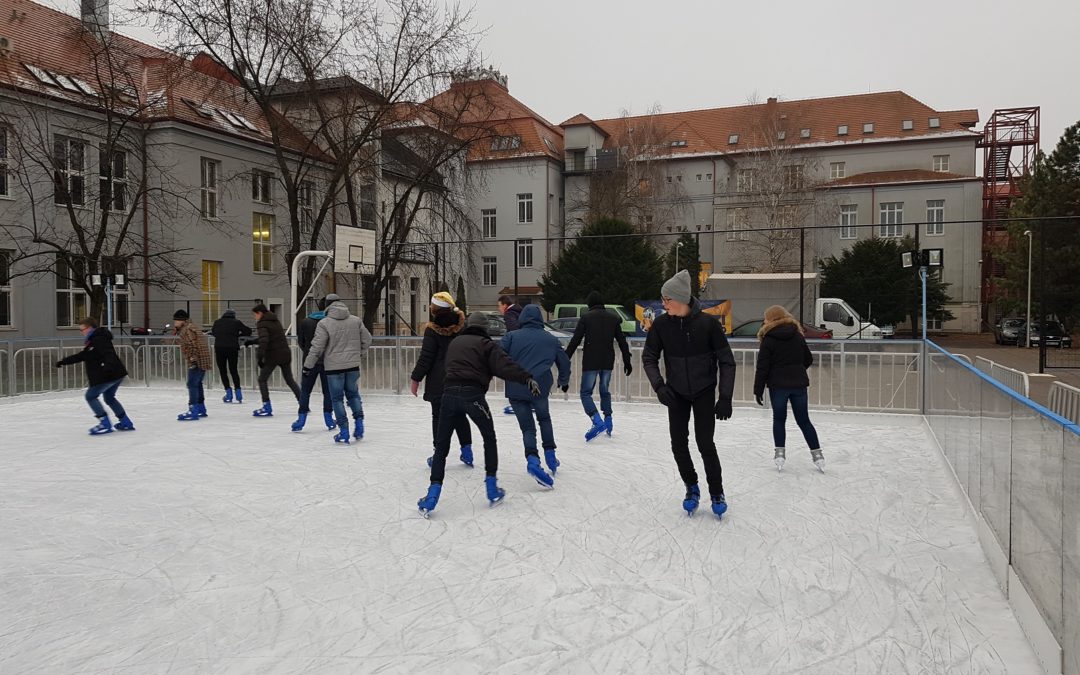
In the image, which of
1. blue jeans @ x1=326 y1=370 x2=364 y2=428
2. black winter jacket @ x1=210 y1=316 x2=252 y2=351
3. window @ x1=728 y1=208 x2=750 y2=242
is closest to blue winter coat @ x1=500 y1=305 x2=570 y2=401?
blue jeans @ x1=326 y1=370 x2=364 y2=428

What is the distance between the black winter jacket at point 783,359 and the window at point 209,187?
2357 cm

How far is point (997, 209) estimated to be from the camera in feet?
159

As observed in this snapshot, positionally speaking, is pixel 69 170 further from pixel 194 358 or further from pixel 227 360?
pixel 194 358

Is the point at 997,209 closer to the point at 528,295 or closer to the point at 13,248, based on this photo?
the point at 528,295

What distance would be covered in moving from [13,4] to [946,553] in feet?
98.2

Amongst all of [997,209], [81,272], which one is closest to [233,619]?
[81,272]

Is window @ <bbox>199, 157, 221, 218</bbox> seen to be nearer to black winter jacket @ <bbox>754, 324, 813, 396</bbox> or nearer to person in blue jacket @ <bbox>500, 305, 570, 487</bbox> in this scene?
person in blue jacket @ <bbox>500, 305, 570, 487</bbox>

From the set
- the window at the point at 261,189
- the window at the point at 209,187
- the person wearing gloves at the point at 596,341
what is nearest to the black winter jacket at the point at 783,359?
the person wearing gloves at the point at 596,341

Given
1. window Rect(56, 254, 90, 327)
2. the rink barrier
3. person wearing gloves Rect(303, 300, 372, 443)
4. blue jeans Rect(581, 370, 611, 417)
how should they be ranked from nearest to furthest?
the rink barrier → person wearing gloves Rect(303, 300, 372, 443) → blue jeans Rect(581, 370, 611, 417) → window Rect(56, 254, 90, 327)

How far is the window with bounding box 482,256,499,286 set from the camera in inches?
1633

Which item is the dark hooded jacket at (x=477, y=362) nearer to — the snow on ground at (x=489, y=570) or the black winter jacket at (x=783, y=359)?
the snow on ground at (x=489, y=570)

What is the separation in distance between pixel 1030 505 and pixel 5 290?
23757mm

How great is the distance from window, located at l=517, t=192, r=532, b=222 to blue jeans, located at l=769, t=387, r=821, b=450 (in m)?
40.4

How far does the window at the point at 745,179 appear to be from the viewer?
144 feet
